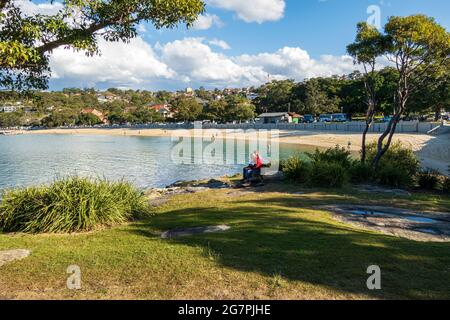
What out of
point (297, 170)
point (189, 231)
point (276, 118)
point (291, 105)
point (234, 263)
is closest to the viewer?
point (234, 263)

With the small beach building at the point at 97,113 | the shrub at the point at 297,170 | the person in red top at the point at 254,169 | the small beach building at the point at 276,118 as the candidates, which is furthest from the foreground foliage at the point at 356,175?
the small beach building at the point at 97,113

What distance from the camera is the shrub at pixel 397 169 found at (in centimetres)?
1609

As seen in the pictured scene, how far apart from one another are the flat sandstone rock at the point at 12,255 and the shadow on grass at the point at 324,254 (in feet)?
7.57

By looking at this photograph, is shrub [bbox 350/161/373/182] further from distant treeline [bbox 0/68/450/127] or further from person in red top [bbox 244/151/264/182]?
distant treeline [bbox 0/68/450/127]

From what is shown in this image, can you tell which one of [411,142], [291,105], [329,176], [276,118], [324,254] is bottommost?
[411,142]

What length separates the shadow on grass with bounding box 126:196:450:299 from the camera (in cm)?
476

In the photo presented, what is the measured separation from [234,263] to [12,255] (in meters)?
3.87

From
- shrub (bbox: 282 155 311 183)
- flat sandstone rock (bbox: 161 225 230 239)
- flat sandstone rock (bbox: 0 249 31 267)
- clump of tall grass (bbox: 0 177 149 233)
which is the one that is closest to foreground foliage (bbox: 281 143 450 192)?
shrub (bbox: 282 155 311 183)

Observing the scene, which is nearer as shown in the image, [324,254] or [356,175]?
[324,254]

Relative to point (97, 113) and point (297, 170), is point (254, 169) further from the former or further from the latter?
point (97, 113)

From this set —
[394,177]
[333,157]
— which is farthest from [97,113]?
[394,177]

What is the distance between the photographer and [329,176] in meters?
15.0

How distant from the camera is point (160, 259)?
230 inches

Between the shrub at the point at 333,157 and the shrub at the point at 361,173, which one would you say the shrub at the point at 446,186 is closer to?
the shrub at the point at 361,173
